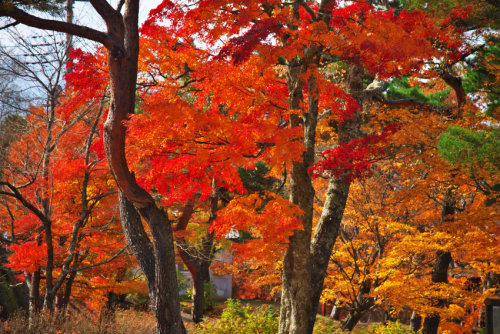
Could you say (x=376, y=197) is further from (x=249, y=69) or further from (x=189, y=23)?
(x=189, y=23)

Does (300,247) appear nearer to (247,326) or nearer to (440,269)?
(247,326)

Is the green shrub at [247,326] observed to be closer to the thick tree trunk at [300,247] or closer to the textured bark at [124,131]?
the thick tree trunk at [300,247]

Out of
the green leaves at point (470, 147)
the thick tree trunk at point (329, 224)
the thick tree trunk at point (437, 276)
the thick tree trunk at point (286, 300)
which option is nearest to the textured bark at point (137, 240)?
the thick tree trunk at point (286, 300)

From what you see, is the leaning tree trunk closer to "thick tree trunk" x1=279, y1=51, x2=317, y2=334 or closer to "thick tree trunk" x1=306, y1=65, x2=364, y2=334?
"thick tree trunk" x1=306, y1=65, x2=364, y2=334

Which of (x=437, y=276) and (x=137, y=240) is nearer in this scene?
(x=137, y=240)

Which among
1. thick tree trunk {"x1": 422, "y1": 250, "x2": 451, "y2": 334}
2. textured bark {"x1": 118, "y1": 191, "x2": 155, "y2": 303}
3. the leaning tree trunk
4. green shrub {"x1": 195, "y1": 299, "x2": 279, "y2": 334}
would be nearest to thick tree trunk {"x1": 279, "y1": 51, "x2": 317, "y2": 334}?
textured bark {"x1": 118, "y1": 191, "x2": 155, "y2": 303}

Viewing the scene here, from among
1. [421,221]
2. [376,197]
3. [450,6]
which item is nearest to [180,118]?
[450,6]

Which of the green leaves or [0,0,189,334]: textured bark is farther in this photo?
Result: [0,0,189,334]: textured bark

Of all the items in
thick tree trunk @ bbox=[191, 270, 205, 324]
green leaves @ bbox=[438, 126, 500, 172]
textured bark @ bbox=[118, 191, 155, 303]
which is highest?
green leaves @ bbox=[438, 126, 500, 172]

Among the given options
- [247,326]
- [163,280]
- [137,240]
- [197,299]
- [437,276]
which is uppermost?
[137,240]

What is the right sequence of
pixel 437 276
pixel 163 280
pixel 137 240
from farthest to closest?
1. pixel 437 276
2. pixel 137 240
3. pixel 163 280

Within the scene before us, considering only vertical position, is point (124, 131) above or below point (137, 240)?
above

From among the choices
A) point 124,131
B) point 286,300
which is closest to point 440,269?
point 286,300

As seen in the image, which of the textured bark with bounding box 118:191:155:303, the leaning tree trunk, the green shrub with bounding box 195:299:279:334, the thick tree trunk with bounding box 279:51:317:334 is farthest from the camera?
the leaning tree trunk
